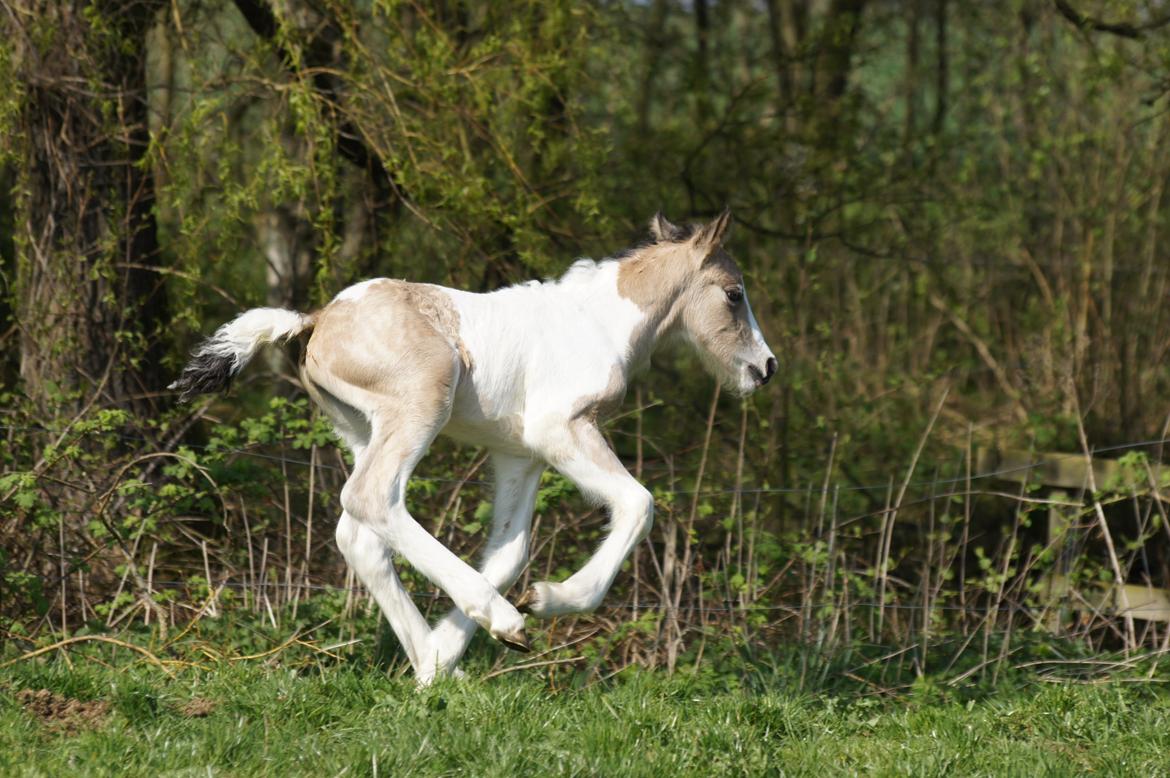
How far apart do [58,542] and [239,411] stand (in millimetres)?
2675

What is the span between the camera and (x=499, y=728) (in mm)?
4531

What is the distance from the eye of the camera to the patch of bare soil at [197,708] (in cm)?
471

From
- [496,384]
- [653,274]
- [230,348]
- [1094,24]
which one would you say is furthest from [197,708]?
[1094,24]

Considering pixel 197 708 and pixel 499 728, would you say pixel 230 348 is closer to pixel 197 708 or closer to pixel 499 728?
pixel 197 708

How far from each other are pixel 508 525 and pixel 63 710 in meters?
1.84

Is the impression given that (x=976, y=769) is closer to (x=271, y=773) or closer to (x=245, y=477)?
(x=271, y=773)

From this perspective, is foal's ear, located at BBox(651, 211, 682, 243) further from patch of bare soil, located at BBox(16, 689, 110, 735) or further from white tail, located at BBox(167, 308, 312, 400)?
patch of bare soil, located at BBox(16, 689, 110, 735)

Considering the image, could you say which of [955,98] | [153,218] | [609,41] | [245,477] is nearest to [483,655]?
[245,477]

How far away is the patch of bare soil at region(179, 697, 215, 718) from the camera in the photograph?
15.4 ft

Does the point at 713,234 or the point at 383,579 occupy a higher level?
the point at 713,234

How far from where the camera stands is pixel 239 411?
9.12 metres

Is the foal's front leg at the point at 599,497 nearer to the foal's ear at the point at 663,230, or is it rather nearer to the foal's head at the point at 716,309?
the foal's head at the point at 716,309

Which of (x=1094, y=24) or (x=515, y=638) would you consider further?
(x=1094, y=24)

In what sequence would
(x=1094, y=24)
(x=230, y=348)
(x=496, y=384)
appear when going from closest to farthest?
(x=230, y=348) → (x=496, y=384) → (x=1094, y=24)
